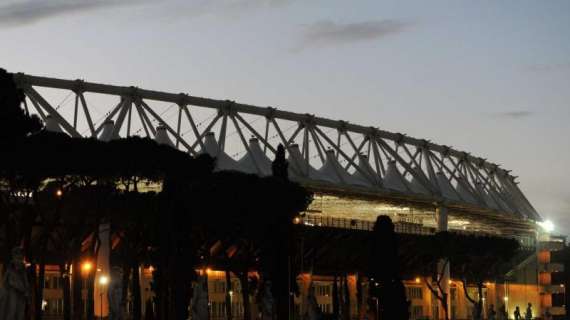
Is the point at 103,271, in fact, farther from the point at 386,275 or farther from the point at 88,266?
the point at 386,275

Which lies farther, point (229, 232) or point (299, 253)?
point (299, 253)

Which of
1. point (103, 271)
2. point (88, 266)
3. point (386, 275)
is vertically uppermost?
point (88, 266)

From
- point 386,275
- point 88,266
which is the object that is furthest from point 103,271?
point 386,275

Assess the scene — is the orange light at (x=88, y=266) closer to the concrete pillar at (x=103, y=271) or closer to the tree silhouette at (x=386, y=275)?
the concrete pillar at (x=103, y=271)

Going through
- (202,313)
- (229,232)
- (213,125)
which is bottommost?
(202,313)

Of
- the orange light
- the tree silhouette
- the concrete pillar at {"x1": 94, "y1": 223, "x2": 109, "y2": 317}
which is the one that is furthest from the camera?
the concrete pillar at {"x1": 94, "y1": 223, "x2": 109, "y2": 317}

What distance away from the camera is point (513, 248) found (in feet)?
527

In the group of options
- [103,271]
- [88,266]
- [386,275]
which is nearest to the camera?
[386,275]

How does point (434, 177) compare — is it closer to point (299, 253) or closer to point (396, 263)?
point (299, 253)

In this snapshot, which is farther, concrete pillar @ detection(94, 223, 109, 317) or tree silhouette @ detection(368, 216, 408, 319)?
concrete pillar @ detection(94, 223, 109, 317)

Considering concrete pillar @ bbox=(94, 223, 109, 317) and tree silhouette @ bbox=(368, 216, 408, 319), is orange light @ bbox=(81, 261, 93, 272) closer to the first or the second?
concrete pillar @ bbox=(94, 223, 109, 317)

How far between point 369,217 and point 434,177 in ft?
58.0

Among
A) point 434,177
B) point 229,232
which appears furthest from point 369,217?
point 229,232

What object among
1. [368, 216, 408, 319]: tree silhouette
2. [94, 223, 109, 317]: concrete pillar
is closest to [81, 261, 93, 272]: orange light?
[94, 223, 109, 317]: concrete pillar
